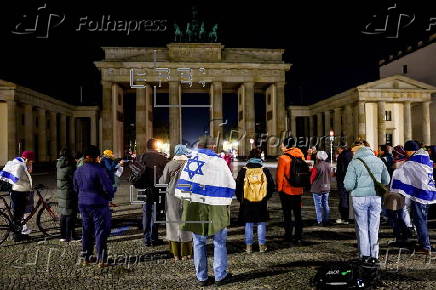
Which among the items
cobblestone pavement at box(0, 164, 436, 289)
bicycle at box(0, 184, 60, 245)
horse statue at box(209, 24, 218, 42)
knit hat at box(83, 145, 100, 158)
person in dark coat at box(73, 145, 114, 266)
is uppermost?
horse statue at box(209, 24, 218, 42)

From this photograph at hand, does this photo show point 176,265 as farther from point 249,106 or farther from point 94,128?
point 94,128

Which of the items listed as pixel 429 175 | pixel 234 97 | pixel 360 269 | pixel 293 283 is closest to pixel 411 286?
pixel 360 269

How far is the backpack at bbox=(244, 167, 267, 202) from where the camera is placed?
7328 mm

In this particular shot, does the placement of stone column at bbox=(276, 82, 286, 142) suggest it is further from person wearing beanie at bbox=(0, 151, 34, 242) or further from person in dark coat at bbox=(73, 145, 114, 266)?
person in dark coat at bbox=(73, 145, 114, 266)

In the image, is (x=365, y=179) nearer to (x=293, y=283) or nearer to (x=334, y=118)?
(x=293, y=283)

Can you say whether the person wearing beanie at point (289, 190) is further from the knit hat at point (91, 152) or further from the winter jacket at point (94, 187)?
the knit hat at point (91, 152)

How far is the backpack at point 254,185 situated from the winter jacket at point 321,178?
3.00 meters

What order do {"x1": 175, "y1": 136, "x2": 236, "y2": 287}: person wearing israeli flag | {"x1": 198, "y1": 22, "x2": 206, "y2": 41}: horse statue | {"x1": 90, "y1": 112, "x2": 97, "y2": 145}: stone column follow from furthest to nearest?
{"x1": 90, "y1": 112, "x2": 97, "y2": 145}: stone column → {"x1": 198, "y1": 22, "x2": 206, "y2": 41}: horse statue → {"x1": 175, "y1": 136, "x2": 236, "y2": 287}: person wearing israeli flag

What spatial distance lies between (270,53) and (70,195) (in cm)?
4552

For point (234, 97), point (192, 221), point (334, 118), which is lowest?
point (192, 221)

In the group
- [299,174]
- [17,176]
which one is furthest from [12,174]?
[299,174]

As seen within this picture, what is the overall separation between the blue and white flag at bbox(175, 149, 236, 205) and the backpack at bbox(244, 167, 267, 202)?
1690 millimetres

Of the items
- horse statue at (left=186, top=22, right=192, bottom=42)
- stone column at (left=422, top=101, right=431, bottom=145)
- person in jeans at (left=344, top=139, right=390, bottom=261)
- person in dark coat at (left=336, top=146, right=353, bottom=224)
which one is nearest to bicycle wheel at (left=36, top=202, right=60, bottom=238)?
person in jeans at (left=344, top=139, right=390, bottom=261)

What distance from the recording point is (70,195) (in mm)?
8344
